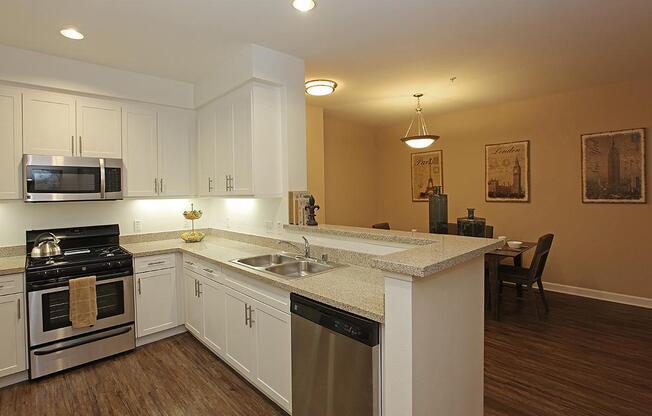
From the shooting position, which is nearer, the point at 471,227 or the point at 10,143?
the point at 10,143

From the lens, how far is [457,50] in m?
3.05

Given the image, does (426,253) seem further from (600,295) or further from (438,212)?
(600,295)

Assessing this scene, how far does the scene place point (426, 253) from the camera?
5.49 feet

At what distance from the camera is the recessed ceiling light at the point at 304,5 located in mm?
2207

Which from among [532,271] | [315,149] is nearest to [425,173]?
[315,149]

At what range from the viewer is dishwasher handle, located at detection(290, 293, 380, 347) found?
160 centimetres

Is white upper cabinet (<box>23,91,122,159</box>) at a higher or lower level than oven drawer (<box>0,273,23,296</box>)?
higher

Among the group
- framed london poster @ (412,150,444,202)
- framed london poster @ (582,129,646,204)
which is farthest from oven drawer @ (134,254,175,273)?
framed london poster @ (582,129,646,204)

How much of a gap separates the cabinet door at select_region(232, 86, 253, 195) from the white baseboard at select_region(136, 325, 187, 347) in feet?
5.23

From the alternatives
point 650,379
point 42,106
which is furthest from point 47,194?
point 650,379

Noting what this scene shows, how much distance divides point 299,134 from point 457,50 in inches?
63.8

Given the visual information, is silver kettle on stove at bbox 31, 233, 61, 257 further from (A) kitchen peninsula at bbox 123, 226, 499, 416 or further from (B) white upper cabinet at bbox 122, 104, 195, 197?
(A) kitchen peninsula at bbox 123, 226, 499, 416

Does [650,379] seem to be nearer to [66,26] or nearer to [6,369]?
[6,369]

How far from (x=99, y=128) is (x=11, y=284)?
1.56 meters
